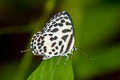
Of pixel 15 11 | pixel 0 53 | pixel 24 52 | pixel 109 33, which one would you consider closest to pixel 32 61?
pixel 24 52

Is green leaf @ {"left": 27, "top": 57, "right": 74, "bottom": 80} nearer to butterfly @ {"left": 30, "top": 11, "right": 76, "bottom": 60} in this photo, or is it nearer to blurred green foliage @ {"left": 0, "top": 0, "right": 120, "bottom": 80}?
butterfly @ {"left": 30, "top": 11, "right": 76, "bottom": 60}

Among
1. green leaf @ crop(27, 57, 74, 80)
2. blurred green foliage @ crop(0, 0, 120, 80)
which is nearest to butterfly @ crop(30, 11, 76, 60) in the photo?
green leaf @ crop(27, 57, 74, 80)

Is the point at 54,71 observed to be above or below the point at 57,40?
below

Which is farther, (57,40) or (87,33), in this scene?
(87,33)

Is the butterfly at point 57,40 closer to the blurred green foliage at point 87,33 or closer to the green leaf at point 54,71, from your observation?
the green leaf at point 54,71

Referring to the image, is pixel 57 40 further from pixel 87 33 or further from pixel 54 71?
pixel 87 33

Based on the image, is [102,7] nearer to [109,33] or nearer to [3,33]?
[109,33]

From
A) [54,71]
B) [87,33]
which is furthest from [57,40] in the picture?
[87,33]
